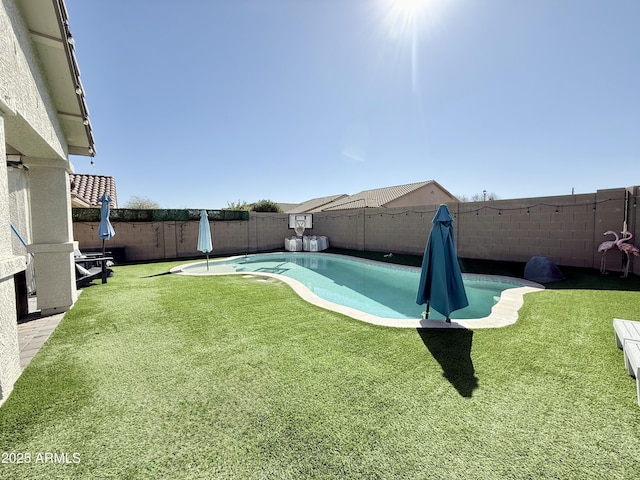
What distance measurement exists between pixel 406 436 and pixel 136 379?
3261 mm

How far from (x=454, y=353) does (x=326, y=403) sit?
2.22 meters

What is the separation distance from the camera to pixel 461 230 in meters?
13.3

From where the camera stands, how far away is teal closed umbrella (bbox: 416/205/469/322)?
5.27 m

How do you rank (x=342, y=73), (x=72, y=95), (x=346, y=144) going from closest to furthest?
(x=72, y=95), (x=342, y=73), (x=346, y=144)

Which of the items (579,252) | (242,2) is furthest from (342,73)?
(579,252)

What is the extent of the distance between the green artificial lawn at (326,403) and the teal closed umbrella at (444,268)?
0.62 meters

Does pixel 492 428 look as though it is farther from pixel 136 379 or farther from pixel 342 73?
pixel 342 73

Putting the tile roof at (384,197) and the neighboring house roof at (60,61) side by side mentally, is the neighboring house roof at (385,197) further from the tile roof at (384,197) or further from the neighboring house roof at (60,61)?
the neighboring house roof at (60,61)

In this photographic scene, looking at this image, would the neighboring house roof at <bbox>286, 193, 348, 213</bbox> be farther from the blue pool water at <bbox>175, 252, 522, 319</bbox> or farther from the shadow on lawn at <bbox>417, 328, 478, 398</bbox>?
the shadow on lawn at <bbox>417, 328, 478, 398</bbox>

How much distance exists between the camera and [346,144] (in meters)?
18.5

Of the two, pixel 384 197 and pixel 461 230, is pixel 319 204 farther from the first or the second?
pixel 461 230

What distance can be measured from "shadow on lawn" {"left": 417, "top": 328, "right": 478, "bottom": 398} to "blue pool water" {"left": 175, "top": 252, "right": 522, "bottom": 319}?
1442 mm

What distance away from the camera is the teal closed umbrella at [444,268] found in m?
5.27

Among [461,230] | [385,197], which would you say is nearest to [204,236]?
[461,230]
